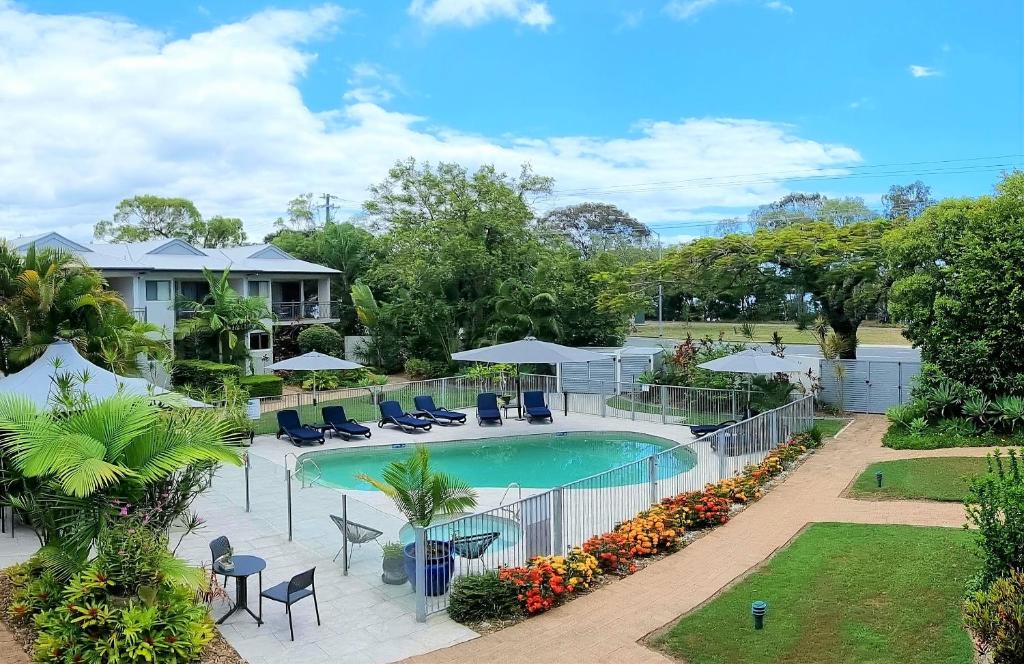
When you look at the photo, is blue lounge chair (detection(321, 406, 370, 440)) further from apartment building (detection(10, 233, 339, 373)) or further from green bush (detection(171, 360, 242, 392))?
apartment building (detection(10, 233, 339, 373))

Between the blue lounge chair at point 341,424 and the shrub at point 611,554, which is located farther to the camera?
the blue lounge chair at point 341,424

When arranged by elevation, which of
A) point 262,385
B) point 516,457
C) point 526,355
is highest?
point 526,355

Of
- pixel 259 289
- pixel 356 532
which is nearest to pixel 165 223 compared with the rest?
pixel 259 289

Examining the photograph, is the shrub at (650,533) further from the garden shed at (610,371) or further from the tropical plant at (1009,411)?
the garden shed at (610,371)

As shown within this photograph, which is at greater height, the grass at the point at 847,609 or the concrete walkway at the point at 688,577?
the grass at the point at 847,609

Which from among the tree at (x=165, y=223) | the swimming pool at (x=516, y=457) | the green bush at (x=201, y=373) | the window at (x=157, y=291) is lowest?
the swimming pool at (x=516, y=457)

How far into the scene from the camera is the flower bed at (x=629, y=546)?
984cm

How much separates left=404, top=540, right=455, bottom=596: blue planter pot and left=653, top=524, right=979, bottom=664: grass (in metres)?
2.80

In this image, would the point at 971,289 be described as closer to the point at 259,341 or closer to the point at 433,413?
the point at 433,413

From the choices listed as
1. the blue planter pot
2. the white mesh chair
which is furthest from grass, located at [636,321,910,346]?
the blue planter pot

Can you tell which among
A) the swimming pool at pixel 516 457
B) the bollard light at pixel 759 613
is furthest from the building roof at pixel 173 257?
the bollard light at pixel 759 613

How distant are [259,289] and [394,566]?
29549 millimetres

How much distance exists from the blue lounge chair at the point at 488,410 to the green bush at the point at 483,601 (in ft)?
44.2

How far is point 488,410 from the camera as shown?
2345cm
